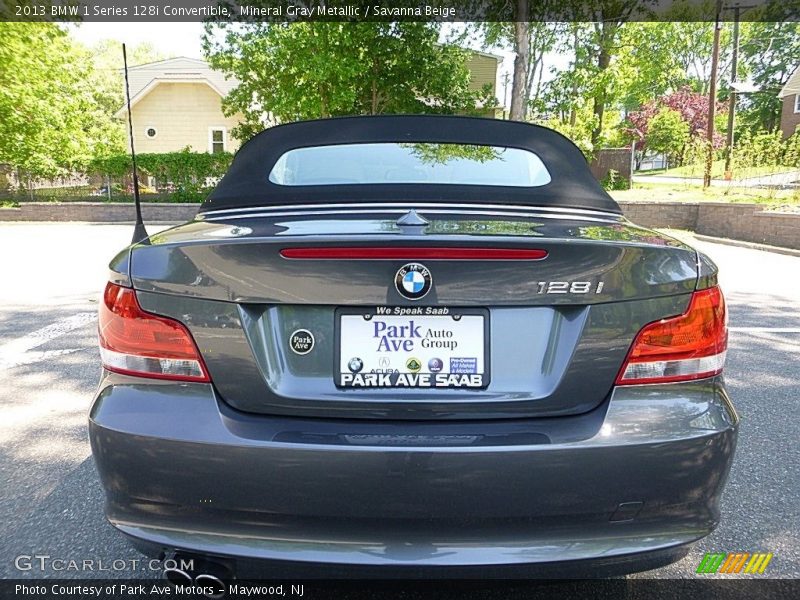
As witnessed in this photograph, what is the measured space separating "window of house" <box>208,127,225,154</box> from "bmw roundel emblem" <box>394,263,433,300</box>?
33.1 meters

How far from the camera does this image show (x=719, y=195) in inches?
683

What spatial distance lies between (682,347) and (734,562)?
120cm

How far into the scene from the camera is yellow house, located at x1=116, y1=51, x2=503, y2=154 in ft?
104

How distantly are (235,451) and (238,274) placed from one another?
18.9 inches

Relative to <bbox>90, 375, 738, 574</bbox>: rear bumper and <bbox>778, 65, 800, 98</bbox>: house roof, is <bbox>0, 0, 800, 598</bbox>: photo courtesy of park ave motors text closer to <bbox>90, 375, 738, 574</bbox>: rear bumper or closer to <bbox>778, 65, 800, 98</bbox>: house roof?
<bbox>90, 375, 738, 574</bbox>: rear bumper

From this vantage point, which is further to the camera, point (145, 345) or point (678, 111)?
point (678, 111)

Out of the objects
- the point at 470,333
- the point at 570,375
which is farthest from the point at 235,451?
the point at 570,375

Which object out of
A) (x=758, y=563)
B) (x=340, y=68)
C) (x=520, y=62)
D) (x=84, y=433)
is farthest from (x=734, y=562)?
(x=340, y=68)

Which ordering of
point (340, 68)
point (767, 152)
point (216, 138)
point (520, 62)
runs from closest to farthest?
point (767, 152) → point (520, 62) → point (340, 68) → point (216, 138)

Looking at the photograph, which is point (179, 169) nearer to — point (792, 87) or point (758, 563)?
point (758, 563)

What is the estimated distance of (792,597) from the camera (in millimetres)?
A: 2176

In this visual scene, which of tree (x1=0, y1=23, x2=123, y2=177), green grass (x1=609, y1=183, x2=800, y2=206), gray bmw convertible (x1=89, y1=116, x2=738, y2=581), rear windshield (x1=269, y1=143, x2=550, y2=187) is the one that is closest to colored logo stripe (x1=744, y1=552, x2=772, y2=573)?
gray bmw convertible (x1=89, y1=116, x2=738, y2=581)

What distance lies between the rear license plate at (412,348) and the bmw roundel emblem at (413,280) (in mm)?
58

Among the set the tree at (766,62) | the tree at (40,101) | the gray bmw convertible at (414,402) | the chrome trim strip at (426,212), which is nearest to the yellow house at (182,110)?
the tree at (40,101)
